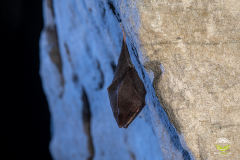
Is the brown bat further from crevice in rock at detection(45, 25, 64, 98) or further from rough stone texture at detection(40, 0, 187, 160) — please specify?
crevice in rock at detection(45, 25, 64, 98)

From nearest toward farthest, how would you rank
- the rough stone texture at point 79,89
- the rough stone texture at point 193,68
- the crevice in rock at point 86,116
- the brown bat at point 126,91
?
Result: the rough stone texture at point 193,68
the brown bat at point 126,91
the rough stone texture at point 79,89
the crevice in rock at point 86,116

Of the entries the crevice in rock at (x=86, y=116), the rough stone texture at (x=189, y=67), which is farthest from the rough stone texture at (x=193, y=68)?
the crevice in rock at (x=86, y=116)

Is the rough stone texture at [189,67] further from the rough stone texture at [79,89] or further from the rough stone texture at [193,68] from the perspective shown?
the rough stone texture at [79,89]

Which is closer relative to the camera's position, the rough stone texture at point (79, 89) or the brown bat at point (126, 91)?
the brown bat at point (126, 91)

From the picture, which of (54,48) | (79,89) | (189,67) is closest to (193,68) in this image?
(189,67)

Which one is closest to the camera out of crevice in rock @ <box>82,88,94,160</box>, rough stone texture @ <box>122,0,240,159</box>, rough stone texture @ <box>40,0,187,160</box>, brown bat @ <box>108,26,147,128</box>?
rough stone texture @ <box>122,0,240,159</box>

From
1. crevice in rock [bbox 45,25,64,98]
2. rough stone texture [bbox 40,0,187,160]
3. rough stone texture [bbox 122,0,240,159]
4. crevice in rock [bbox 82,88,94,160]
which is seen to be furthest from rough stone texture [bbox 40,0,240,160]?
crevice in rock [bbox 45,25,64,98]

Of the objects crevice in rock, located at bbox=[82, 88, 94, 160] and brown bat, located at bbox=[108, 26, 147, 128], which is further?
crevice in rock, located at bbox=[82, 88, 94, 160]

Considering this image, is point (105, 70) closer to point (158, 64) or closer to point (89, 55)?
point (89, 55)

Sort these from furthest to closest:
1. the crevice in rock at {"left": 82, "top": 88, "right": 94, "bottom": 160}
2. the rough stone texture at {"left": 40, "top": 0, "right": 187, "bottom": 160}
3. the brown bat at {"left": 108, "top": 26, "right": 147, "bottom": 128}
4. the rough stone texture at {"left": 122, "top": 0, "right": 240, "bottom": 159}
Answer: the crevice in rock at {"left": 82, "top": 88, "right": 94, "bottom": 160}
the rough stone texture at {"left": 40, "top": 0, "right": 187, "bottom": 160}
the brown bat at {"left": 108, "top": 26, "right": 147, "bottom": 128}
the rough stone texture at {"left": 122, "top": 0, "right": 240, "bottom": 159}
